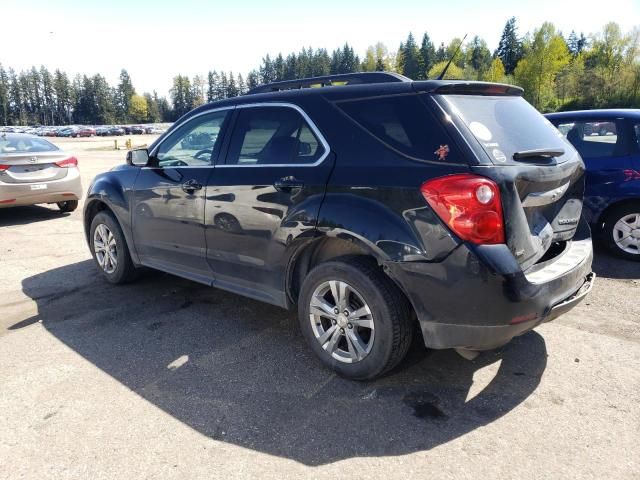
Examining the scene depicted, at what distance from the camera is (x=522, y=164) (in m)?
2.89

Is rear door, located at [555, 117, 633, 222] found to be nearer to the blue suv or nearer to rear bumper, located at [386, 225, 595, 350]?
the blue suv

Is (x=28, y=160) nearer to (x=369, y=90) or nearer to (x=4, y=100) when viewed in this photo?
(x=369, y=90)

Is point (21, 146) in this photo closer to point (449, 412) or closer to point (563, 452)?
point (449, 412)

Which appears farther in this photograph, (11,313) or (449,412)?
(11,313)

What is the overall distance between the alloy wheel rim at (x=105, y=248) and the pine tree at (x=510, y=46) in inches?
4850

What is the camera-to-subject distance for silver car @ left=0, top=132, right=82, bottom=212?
27.2 feet

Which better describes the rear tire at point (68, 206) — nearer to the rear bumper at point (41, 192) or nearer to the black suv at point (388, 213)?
the rear bumper at point (41, 192)

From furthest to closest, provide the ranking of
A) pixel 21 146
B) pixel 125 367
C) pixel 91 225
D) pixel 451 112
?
pixel 21 146 → pixel 91 225 → pixel 125 367 → pixel 451 112

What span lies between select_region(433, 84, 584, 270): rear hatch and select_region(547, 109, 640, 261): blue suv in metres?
2.49

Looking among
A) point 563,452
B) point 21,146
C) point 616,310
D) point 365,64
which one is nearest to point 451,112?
point 563,452

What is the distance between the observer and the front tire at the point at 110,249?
202 inches

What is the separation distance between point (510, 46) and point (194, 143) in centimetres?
12764

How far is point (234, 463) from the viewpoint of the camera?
2.52 m

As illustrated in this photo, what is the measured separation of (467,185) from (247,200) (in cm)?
166
